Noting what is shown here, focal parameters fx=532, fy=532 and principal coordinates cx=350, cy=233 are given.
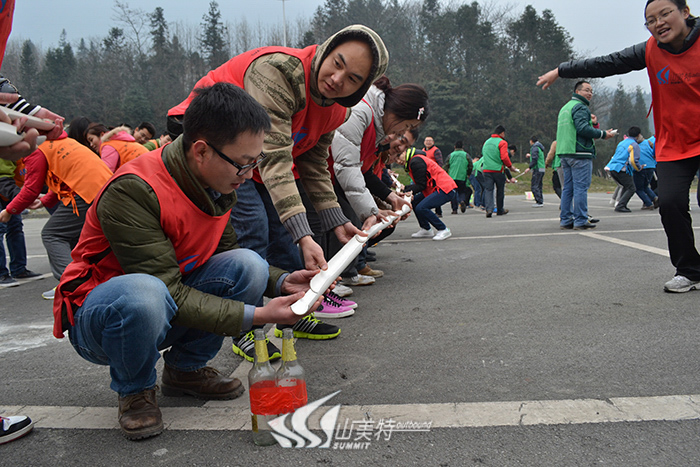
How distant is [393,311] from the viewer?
3.94 metres

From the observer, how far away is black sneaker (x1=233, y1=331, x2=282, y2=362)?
2.92 metres

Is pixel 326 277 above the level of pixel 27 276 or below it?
above

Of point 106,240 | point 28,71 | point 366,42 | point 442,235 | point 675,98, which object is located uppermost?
point 28,71

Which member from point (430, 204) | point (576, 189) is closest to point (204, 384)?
point (430, 204)

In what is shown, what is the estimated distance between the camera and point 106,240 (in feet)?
6.81

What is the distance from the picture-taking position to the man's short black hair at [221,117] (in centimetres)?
202

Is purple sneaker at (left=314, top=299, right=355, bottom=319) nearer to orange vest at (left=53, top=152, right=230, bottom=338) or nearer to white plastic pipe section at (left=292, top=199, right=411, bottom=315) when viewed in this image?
white plastic pipe section at (left=292, top=199, right=411, bottom=315)

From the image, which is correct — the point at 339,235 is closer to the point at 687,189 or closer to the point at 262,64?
the point at 262,64

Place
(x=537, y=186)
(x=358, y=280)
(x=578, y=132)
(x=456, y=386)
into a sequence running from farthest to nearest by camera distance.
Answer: (x=537, y=186) < (x=578, y=132) < (x=358, y=280) < (x=456, y=386)

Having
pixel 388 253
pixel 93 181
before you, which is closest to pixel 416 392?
pixel 93 181

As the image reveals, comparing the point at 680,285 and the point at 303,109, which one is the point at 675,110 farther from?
the point at 303,109

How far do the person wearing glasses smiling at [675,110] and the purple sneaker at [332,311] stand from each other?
2411 mm

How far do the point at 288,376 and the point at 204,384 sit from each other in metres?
0.55

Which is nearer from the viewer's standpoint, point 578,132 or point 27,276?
point 27,276
